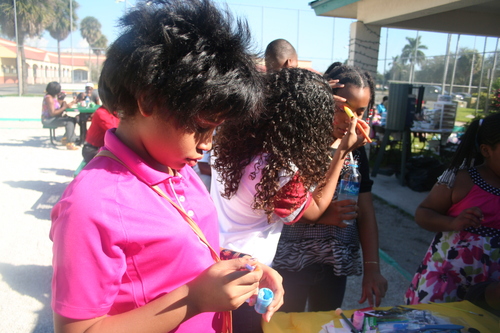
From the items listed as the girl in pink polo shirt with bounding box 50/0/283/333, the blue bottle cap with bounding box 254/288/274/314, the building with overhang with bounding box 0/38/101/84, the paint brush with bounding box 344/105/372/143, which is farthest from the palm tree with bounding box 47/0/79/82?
the blue bottle cap with bounding box 254/288/274/314

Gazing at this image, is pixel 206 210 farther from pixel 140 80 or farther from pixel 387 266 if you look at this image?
pixel 387 266

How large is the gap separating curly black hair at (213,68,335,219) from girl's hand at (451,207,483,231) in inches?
29.7

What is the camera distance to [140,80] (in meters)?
0.86

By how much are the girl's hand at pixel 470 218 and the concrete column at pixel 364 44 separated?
562cm

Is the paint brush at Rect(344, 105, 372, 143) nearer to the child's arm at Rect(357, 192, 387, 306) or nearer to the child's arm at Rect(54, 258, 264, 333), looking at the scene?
the child's arm at Rect(357, 192, 387, 306)

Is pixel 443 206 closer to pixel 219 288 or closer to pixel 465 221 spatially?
pixel 465 221

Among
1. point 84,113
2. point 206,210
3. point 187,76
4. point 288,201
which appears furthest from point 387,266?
point 84,113

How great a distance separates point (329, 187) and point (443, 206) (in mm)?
744

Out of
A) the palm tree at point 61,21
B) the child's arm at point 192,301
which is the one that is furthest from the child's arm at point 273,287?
the palm tree at point 61,21

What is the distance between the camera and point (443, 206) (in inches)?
77.4

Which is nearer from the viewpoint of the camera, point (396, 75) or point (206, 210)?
point (206, 210)

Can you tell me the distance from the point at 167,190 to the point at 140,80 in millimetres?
314

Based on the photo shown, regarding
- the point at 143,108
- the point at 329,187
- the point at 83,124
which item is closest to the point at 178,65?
the point at 143,108

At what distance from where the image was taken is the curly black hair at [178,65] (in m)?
0.86
